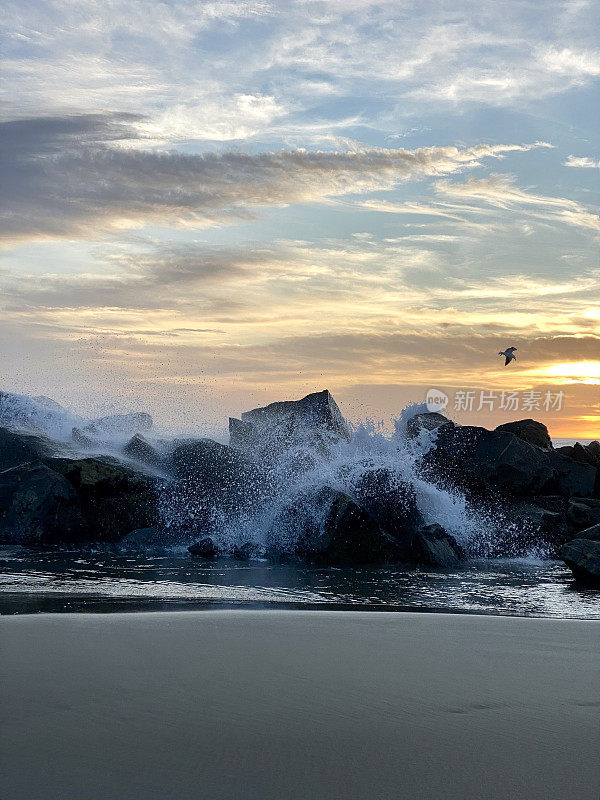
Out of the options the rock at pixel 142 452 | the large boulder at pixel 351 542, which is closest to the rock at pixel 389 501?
the large boulder at pixel 351 542

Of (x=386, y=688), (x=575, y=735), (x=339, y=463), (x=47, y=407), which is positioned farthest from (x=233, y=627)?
(x=47, y=407)

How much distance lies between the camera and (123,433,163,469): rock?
12.6 m

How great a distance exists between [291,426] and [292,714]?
9944 mm

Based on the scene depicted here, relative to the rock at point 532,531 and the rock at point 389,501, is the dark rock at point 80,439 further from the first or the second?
the rock at point 532,531

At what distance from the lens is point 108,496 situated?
11.0 m

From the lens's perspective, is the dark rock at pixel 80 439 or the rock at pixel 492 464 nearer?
the rock at pixel 492 464

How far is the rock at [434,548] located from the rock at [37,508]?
14.5 ft

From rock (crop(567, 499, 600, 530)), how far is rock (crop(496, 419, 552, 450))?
10.1 feet

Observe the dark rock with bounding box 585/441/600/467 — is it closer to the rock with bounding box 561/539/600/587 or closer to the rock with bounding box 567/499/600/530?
the rock with bounding box 567/499/600/530

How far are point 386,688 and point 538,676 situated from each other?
2.80 feet

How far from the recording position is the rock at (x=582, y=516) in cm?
1091

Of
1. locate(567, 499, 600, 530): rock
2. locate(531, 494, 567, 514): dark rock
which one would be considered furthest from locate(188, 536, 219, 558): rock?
locate(531, 494, 567, 514): dark rock

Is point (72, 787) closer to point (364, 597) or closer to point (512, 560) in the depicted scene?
point (364, 597)

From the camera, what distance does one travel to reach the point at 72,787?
7.87 feet
